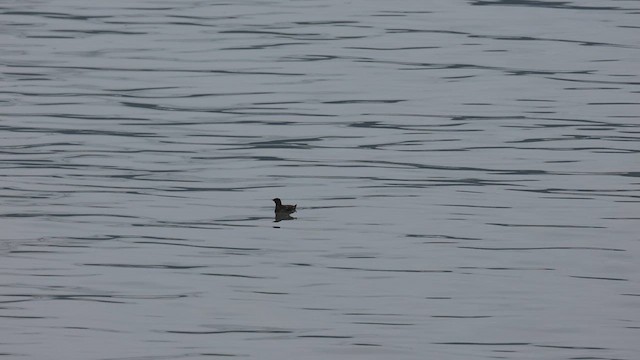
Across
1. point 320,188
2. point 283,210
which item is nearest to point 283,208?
point 283,210

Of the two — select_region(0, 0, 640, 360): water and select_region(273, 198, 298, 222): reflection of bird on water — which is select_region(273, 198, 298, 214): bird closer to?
select_region(273, 198, 298, 222): reflection of bird on water

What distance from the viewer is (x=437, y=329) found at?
1427 centimetres

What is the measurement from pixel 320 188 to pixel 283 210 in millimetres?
1771

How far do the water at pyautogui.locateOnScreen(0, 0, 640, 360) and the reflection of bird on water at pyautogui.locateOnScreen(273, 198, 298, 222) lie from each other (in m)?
0.12

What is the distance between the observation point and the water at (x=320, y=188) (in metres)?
14.4

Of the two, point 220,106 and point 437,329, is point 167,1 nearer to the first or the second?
point 220,106

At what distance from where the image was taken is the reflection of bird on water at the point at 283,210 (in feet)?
60.0

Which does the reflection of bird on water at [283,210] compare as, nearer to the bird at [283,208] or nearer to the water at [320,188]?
the bird at [283,208]

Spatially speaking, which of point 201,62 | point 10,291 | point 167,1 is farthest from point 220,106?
point 167,1

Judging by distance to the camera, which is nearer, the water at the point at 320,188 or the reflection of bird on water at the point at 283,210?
the water at the point at 320,188

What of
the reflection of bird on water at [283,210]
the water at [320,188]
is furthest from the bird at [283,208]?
the water at [320,188]

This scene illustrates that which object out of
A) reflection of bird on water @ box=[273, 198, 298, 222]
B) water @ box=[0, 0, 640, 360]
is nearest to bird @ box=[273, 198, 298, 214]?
reflection of bird on water @ box=[273, 198, 298, 222]

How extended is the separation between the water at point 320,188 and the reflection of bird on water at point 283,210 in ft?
0.39

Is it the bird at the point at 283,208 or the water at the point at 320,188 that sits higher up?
the bird at the point at 283,208
